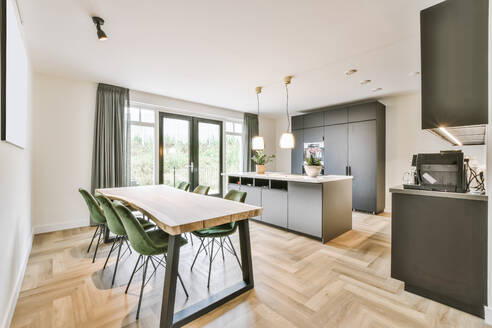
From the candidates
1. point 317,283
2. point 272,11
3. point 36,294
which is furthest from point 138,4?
point 317,283

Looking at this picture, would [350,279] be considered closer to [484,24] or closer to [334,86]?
[484,24]

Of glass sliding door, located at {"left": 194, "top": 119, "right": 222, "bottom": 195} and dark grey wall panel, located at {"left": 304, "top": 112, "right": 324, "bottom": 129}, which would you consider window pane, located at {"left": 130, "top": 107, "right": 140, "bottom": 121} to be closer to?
glass sliding door, located at {"left": 194, "top": 119, "right": 222, "bottom": 195}

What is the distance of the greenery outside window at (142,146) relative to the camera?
4.54 m

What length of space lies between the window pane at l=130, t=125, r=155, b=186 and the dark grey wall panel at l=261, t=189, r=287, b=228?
261cm

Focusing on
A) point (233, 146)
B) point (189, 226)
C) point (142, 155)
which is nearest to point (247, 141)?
point (233, 146)

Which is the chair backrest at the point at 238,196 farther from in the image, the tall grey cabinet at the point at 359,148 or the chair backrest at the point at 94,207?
the tall grey cabinet at the point at 359,148

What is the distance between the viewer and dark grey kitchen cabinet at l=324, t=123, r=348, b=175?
517cm

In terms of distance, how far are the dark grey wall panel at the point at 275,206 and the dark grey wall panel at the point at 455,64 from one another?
7.57 feet

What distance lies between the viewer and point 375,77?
3652 mm

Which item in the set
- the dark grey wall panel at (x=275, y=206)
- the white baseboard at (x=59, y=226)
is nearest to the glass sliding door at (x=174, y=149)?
the white baseboard at (x=59, y=226)

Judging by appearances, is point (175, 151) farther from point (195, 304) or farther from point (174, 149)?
point (195, 304)

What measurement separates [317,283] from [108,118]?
4.23 m

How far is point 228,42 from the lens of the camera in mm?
2568

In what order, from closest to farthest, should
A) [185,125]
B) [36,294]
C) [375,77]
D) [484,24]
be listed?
[484,24] → [36,294] → [375,77] → [185,125]
